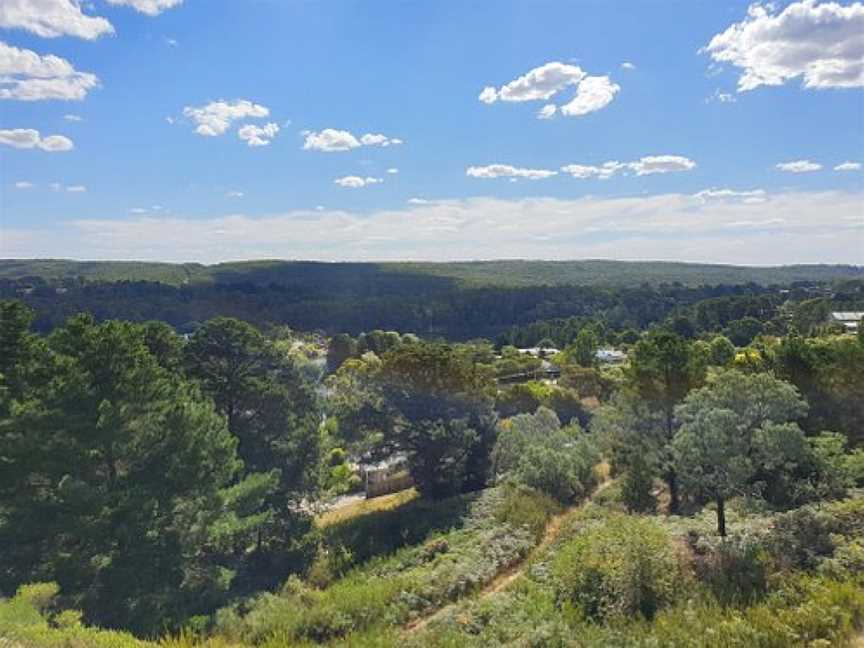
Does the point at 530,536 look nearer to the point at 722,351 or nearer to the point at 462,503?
the point at 462,503

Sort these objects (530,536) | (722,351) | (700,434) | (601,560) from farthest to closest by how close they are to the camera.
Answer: (722,351) < (530,536) < (700,434) < (601,560)

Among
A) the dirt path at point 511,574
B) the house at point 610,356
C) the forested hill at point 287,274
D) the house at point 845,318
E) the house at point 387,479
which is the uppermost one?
the forested hill at point 287,274

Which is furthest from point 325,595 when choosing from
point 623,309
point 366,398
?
point 623,309

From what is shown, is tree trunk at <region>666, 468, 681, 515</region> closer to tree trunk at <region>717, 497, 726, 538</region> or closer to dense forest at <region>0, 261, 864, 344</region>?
tree trunk at <region>717, 497, 726, 538</region>

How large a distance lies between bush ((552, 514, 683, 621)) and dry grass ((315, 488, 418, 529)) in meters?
9.98

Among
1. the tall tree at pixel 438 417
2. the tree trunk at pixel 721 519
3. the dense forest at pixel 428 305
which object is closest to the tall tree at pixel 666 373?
the tall tree at pixel 438 417

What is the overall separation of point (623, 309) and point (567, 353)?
59837 mm

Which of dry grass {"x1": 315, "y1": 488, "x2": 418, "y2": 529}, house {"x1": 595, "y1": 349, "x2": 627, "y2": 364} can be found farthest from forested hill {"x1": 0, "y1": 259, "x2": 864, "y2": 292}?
dry grass {"x1": 315, "y1": 488, "x2": 418, "y2": 529}

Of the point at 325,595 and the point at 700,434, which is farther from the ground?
the point at 700,434

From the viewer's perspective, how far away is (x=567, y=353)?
49062 mm

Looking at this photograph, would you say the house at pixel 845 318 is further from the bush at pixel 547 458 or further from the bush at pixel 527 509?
the bush at pixel 527 509

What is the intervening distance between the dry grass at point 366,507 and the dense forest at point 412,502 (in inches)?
8.1

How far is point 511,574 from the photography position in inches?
541

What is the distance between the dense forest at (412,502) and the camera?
10.7 metres
